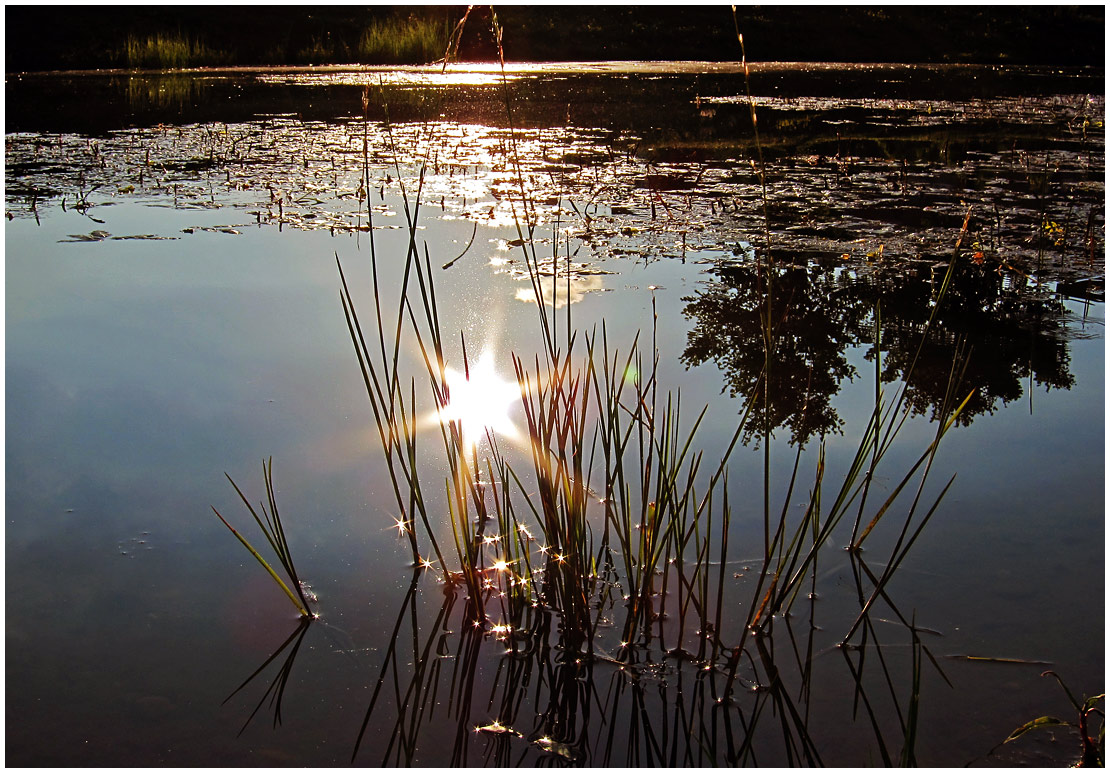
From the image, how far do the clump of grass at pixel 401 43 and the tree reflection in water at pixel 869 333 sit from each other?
9933 mm

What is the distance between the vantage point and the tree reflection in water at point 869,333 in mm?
2576

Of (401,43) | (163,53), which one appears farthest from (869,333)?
(163,53)

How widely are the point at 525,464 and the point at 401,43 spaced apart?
39.7 ft

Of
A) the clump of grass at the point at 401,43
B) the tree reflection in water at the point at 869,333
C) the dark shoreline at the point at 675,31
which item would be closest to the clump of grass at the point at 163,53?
the dark shoreline at the point at 675,31

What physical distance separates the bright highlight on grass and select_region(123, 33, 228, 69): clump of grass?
11.4 m

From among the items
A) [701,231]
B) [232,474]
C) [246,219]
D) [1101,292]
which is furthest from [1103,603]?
[246,219]

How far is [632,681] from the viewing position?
1.52 meters

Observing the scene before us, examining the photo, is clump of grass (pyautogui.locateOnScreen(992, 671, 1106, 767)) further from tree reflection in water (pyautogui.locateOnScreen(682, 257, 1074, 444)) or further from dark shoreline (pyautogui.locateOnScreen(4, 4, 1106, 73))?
dark shoreline (pyautogui.locateOnScreen(4, 4, 1106, 73))

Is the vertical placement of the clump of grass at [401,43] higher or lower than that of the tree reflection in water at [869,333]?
higher

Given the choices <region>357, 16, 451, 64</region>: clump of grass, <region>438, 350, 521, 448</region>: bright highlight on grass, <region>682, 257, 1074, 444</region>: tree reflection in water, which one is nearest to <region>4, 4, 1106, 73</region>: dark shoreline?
<region>357, 16, 451, 64</region>: clump of grass

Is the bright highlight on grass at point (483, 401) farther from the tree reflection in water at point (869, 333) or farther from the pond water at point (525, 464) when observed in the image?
the tree reflection in water at point (869, 333)

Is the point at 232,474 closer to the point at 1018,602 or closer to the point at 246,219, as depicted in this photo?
the point at 1018,602

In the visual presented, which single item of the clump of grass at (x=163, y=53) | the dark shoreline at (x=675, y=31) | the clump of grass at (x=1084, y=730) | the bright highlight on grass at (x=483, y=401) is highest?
the dark shoreline at (x=675, y=31)

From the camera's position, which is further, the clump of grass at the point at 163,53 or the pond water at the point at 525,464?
the clump of grass at the point at 163,53
